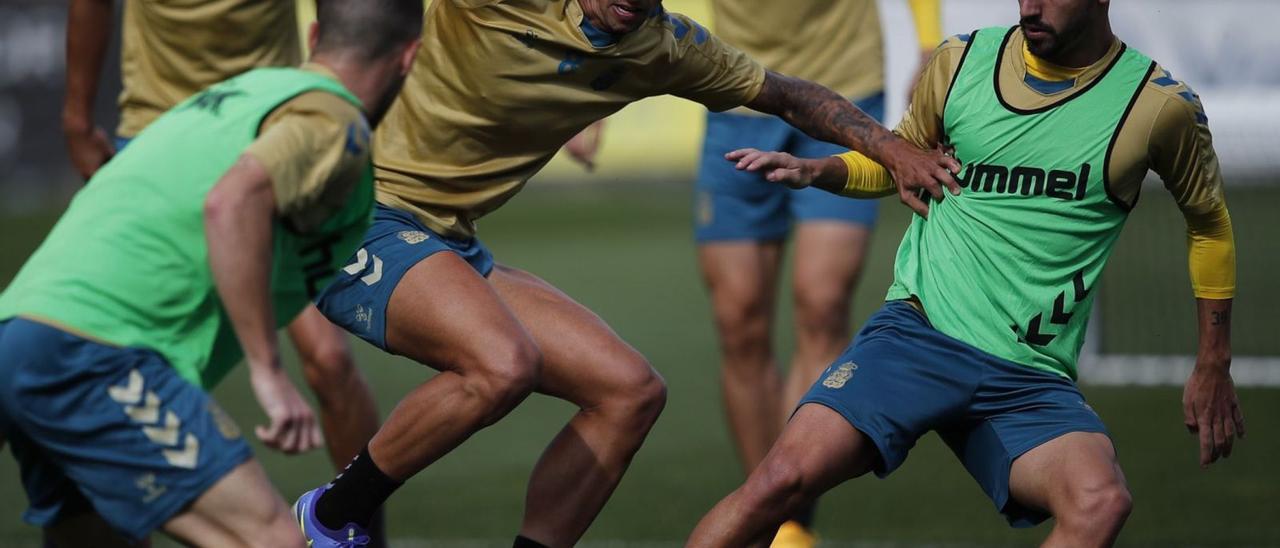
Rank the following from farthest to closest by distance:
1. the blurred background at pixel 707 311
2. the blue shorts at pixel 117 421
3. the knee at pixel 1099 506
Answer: the blurred background at pixel 707 311 → the knee at pixel 1099 506 → the blue shorts at pixel 117 421

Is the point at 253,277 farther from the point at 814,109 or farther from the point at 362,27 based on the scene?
the point at 814,109

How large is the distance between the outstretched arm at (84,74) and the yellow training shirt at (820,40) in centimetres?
287

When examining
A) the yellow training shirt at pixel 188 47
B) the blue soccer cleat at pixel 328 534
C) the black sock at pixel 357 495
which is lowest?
the blue soccer cleat at pixel 328 534

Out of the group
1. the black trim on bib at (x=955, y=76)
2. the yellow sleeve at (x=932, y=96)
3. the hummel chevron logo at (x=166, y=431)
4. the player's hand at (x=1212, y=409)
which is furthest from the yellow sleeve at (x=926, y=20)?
the hummel chevron logo at (x=166, y=431)

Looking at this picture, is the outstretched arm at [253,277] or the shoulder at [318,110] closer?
the outstretched arm at [253,277]

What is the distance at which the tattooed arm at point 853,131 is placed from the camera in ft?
18.4

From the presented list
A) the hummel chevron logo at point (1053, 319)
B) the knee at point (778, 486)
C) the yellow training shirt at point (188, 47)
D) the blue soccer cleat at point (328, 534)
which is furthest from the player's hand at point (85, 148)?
the hummel chevron logo at point (1053, 319)

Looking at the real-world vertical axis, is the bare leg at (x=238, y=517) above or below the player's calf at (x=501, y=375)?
above

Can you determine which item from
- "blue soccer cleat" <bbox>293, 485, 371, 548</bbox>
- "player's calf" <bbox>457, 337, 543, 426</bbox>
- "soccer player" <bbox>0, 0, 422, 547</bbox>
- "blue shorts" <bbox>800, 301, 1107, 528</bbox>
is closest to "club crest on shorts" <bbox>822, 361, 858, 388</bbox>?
"blue shorts" <bbox>800, 301, 1107, 528</bbox>

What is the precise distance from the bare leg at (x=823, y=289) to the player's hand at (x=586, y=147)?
1090mm

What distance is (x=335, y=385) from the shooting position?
714cm

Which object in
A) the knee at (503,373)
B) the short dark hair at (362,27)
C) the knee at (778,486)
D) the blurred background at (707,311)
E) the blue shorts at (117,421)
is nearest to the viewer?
the blue shorts at (117,421)

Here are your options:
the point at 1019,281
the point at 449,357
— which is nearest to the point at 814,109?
the point at 1019,281

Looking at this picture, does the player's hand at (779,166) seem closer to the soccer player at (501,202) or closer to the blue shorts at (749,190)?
the soccer player at (501,202)
